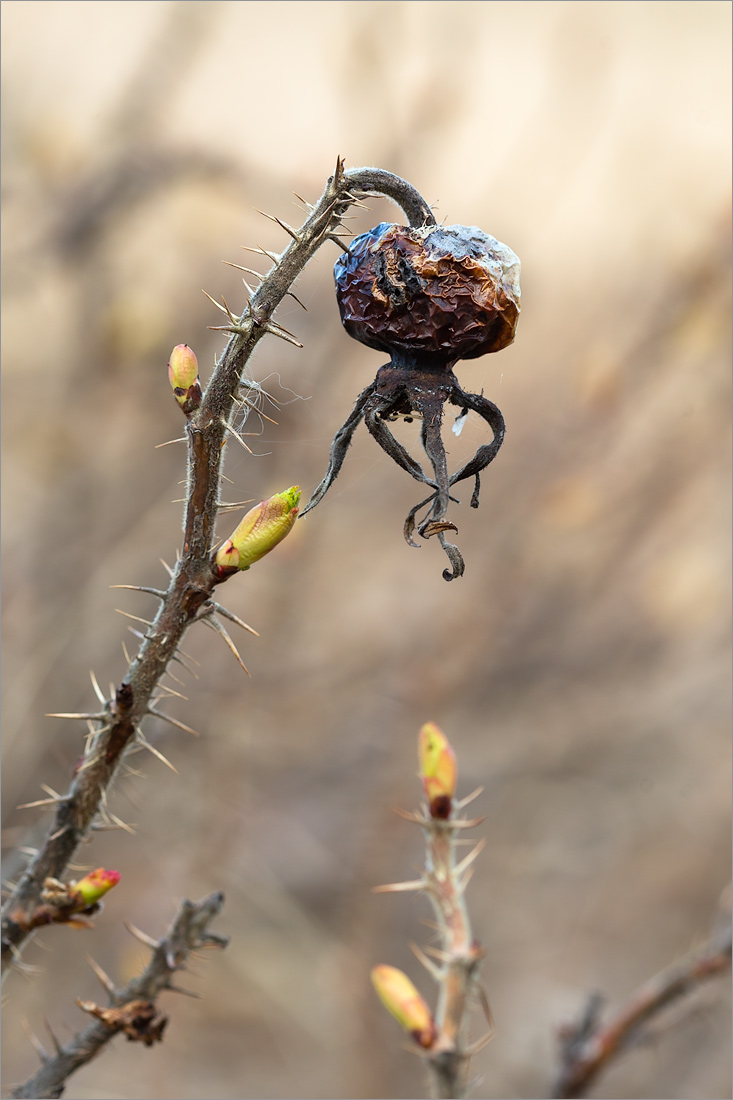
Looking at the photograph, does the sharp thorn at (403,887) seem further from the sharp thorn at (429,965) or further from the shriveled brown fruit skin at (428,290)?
the shriveled brown fruit skin at (428,290)

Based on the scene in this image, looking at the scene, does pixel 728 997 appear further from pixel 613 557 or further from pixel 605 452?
pixel 605 452

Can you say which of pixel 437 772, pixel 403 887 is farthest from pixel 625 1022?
pixel 437 772

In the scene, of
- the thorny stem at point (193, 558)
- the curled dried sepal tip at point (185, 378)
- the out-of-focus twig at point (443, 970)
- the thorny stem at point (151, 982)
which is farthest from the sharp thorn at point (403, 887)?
the curled dried sepal tip at point (185, 378)

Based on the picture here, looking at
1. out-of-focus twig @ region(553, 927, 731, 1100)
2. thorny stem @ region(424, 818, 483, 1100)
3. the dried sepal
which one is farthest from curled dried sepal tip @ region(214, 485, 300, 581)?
out-of-focus twig @ region(553, 927, 731, 1100)

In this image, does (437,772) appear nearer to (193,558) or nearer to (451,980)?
(451,980)

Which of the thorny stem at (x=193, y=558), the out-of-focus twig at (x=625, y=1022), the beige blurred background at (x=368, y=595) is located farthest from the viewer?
the beige blurred background at (x=368, y=595)
